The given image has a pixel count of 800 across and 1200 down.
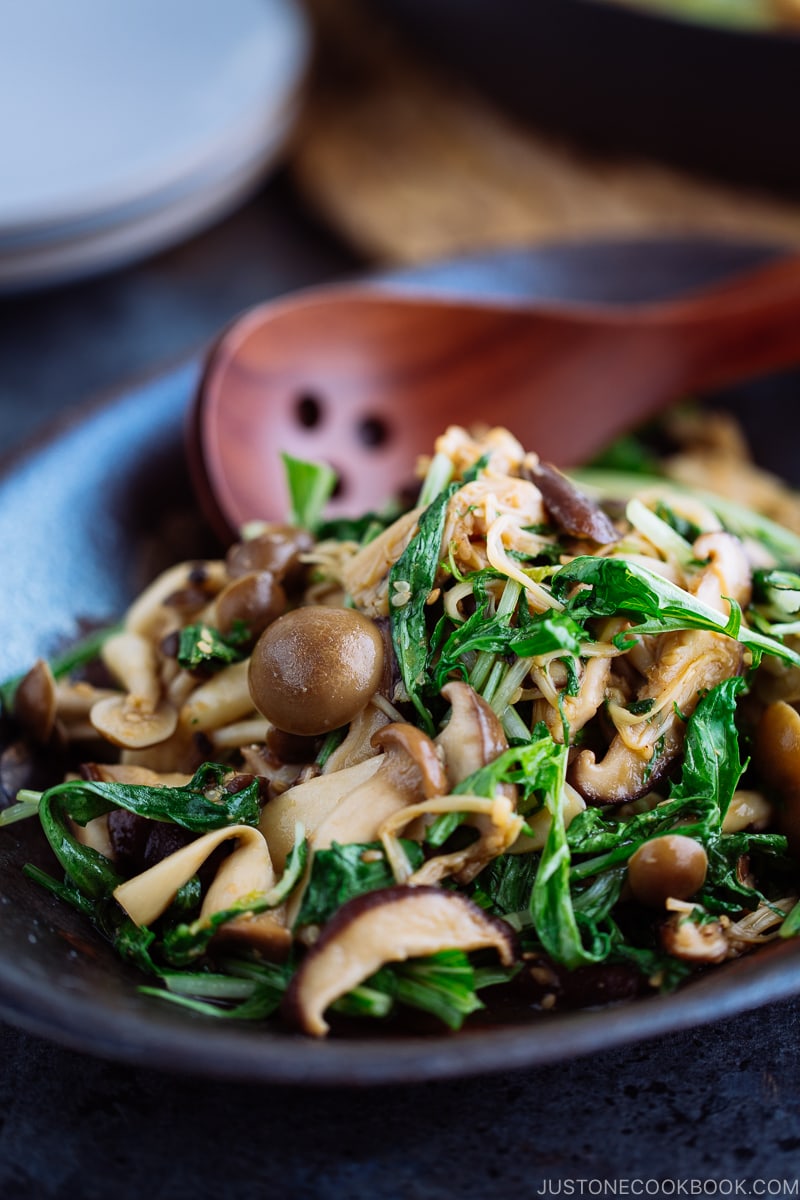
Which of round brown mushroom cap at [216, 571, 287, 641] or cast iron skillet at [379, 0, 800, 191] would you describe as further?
cast iron skillet at [379, 0, 800, 191]

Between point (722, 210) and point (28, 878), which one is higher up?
point (28, 878)

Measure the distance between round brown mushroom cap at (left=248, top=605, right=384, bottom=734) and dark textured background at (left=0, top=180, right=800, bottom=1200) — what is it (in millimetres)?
829

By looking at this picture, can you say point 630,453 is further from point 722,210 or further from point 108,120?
point 108,120

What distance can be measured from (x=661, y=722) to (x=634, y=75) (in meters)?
4.38

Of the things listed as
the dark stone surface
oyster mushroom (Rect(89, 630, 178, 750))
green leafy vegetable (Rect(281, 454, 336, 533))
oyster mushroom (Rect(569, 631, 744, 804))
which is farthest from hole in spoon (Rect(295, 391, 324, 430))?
the dark stone surface

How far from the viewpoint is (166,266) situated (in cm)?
693

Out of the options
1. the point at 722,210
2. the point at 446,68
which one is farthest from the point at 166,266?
the point at 722,210

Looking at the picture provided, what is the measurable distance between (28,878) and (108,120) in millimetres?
4808

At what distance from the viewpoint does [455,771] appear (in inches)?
107

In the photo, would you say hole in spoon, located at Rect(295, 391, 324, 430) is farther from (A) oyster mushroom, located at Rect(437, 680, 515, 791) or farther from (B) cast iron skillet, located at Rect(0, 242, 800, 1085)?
(A) oyster mushroom, located at Rect(437, 680, 515, 791)

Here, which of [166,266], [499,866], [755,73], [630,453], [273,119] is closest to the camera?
[499,866]

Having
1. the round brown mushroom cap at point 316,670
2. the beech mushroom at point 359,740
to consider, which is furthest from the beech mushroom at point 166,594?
the beech mushroom at point 359,740

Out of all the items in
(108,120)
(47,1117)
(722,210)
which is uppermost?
(108,120)

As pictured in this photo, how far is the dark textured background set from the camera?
2.57 m
